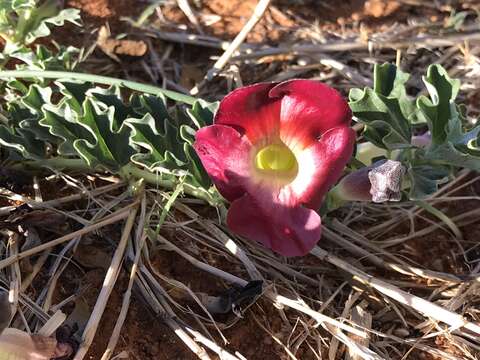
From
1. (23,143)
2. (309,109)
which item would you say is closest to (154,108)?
(23,143)

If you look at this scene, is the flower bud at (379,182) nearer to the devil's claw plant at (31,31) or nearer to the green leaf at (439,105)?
the green leaf at (439,105)

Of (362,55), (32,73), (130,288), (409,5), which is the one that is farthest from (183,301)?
(409,5)

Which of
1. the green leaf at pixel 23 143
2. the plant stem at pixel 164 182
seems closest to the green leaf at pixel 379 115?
the plant stem at pixel 164 182

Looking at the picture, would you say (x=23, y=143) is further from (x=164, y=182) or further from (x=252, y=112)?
(x=252, y=112)

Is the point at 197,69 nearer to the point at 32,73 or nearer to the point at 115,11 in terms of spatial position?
the point at 115,11

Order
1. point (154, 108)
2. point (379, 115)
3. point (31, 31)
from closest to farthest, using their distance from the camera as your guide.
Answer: point (379, 115)
point (154, 108)
point (31, 31)

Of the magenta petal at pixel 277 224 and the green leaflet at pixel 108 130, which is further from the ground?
the green leaflet at pixel 108 130
